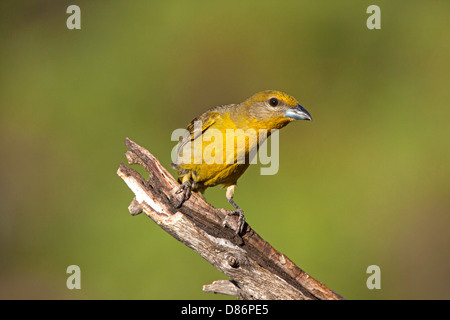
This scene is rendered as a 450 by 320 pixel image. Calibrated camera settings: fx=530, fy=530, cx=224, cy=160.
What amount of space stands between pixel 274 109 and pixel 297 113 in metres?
0.22

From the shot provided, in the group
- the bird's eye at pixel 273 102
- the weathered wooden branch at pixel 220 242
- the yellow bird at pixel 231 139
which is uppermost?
the bird's eye at pixel 273 102

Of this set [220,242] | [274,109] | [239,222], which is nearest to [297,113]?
[274,109]

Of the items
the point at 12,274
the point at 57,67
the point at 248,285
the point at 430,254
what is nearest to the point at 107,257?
the point at 12,274

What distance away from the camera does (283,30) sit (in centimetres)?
930

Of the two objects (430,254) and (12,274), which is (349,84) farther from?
(12,274)

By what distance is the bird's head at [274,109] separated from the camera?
470 centimetres

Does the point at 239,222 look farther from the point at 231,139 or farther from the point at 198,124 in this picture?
the point at 198,124

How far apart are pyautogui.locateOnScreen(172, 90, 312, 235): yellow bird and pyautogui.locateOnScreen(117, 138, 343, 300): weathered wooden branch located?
15.7 inches

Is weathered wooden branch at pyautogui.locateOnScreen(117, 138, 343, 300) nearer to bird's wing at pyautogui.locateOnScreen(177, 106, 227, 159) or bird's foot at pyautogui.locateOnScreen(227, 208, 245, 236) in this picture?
bird's foot at pyautogui.locateOnScreen(227, 208, 245, 236)

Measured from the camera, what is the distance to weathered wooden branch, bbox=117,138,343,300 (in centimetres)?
386

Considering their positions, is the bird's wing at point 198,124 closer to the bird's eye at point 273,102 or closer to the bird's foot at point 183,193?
the bird's eye at point 273,102

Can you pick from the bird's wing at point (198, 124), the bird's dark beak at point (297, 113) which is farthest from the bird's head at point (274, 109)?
the bird's wing at point (198, 124)

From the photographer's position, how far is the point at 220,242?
3.95 m

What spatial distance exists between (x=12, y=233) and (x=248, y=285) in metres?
5.80
